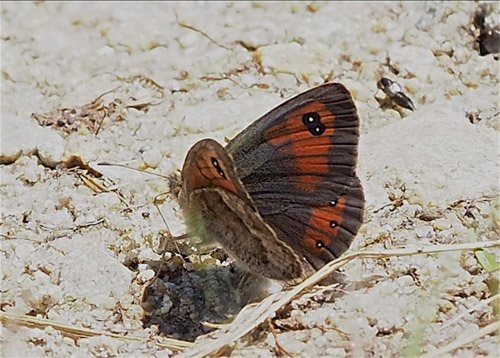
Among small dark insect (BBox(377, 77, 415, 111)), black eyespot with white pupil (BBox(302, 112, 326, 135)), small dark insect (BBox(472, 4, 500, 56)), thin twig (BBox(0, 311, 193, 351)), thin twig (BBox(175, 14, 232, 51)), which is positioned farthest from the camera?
thin twig (BBox(175, 14, 232, 51))

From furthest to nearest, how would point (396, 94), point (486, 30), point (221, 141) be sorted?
point (486, 30), point (396, 94), point (221, 141)

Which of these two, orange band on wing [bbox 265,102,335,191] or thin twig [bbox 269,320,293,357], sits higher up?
orange band on wing [bbox 265,102,335,191]

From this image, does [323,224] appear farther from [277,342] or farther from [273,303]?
[277,342]

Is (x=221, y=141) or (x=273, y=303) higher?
(x=221, y=141)

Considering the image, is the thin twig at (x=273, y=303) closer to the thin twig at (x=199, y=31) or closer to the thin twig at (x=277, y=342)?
the thin twig at (x=277, y=342)

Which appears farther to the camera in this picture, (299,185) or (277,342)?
(299,185)

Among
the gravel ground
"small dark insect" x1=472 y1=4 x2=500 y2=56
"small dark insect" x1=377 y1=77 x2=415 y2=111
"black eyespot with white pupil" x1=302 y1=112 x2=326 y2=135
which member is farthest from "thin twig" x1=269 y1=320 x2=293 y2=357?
"small dark insect" x1=472 y1=4 x2=500 y2=56

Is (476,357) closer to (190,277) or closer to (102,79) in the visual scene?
(190,277)

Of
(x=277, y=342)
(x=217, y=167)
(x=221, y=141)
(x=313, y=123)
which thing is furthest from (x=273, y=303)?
(x=221, y=141)

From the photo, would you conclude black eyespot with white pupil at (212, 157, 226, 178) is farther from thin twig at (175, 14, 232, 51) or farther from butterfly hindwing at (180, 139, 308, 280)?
thin twig at (175, 14, 232, 51)
